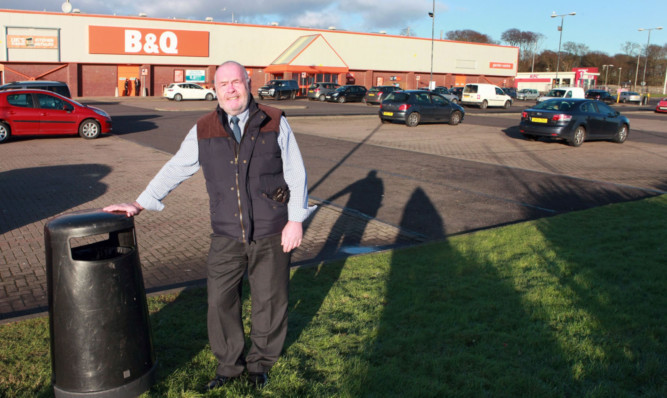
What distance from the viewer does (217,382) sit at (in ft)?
10.7

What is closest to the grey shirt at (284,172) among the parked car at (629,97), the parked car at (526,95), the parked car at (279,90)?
the parked car at (279,90)

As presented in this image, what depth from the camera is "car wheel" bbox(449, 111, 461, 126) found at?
2517 centimetres

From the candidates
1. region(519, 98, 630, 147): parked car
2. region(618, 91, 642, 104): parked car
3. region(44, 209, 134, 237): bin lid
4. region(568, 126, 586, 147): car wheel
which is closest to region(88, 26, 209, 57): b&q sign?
region(519, 98, 630, 147): parked car

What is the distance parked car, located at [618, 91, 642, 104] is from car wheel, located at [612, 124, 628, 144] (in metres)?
49.1

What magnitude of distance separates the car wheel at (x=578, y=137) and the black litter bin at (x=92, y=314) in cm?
1746

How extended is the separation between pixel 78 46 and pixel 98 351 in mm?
49947

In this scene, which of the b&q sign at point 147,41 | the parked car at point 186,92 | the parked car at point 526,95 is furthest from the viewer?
the parked car at point 526,95

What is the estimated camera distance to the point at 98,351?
114 inches

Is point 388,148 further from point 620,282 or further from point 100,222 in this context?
point 100,222

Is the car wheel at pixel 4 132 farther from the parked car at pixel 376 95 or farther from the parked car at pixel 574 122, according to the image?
the parked car at pixel 376 95

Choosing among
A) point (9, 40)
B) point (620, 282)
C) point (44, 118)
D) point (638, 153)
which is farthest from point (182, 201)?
point (9, 40)

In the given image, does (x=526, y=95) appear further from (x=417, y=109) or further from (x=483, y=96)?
(x=417, y=109)

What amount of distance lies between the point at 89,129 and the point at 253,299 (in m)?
15.8

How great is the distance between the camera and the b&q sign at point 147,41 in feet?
155
